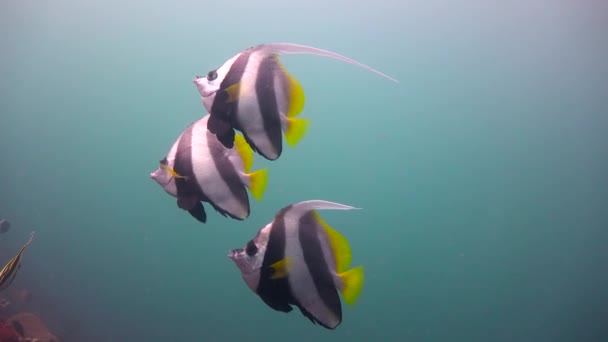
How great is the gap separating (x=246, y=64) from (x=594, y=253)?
28041 millimetres

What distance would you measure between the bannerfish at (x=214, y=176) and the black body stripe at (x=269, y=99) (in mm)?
239

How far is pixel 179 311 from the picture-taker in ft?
68.4

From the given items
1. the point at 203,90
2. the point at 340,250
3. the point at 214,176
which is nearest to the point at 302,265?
the point at 340,250

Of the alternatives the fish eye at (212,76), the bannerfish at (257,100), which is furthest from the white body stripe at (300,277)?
the fish eye at (212,76)

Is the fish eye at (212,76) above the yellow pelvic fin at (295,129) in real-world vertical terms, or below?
above

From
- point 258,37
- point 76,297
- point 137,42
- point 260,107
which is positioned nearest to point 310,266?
point 260,107

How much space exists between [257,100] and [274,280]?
0.65 metres

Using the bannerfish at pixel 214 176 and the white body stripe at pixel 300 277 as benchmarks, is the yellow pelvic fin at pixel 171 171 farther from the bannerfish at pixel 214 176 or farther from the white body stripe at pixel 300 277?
the white body stripe at pixel 300 277

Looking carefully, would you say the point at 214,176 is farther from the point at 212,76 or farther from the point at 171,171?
the point at 212,76

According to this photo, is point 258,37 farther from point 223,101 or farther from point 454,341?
point 223,101

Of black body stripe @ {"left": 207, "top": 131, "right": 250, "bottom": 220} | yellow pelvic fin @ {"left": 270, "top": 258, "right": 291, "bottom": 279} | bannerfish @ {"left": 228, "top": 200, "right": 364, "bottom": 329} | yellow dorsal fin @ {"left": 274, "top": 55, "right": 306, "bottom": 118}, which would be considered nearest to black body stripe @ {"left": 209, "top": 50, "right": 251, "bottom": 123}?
yellow dorsal fin @ {"left": 274, "top": 55, "right": 306, "bottom": 118}

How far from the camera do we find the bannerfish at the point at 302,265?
137 centimetres

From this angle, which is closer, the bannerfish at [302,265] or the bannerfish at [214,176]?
the bannerfish at [302,265]

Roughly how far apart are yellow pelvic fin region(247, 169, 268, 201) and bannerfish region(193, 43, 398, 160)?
0.20 m
